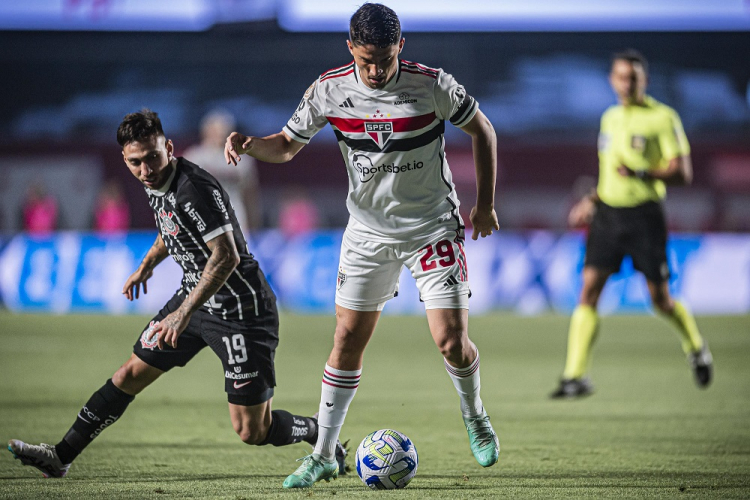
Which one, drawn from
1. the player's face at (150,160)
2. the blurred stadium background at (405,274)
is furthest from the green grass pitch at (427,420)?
the player's face at (150,160)

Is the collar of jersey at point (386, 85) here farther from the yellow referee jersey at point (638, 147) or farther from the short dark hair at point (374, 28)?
the yellow referee jersey at point (638, 147)

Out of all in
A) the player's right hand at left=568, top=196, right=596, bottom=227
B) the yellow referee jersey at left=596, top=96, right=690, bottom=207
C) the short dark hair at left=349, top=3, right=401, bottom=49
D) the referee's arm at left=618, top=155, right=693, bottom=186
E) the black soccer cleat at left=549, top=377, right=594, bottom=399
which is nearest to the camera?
the short dark hair at left=349, top=3, right=401, bottom=49

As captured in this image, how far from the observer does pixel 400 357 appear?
34.3 feet

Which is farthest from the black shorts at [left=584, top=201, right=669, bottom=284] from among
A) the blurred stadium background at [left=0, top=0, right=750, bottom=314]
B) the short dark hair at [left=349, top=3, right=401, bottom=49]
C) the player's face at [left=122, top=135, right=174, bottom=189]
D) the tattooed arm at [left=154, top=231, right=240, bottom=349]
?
the blurred stadium background at [left=0, top=0, right=750, bottom=314]

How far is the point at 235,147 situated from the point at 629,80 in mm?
4195

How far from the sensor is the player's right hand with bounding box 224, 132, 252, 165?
466 centimetres

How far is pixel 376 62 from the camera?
4.57 m

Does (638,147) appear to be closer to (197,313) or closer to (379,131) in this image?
(379,131)

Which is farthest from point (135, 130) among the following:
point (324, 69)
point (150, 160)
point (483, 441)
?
point (324, 69)

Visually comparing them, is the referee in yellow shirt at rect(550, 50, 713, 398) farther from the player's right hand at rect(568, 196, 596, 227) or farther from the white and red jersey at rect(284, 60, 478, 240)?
the white and red jersey at rect(284, 60, 478, 240)

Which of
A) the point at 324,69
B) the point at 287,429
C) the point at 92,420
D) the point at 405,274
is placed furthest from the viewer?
the point at 324,69

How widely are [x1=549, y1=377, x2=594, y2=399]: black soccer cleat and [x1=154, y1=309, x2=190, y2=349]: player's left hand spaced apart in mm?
4035

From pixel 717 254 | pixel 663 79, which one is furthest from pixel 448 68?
pixel 717 254

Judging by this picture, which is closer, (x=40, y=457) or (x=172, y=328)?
(x=172, y=328)
